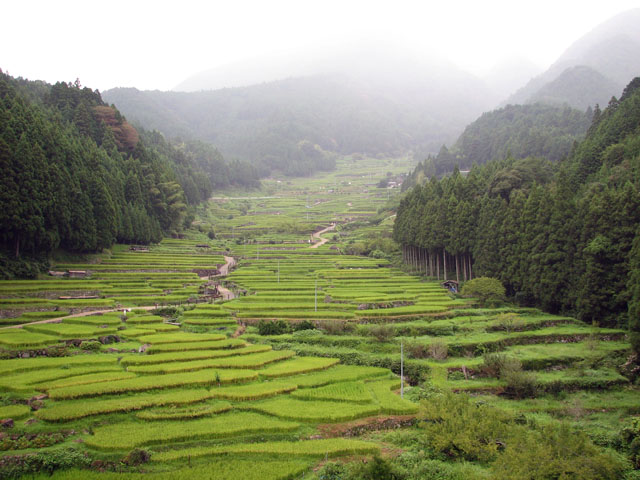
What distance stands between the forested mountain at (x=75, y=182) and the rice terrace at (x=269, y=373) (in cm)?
414

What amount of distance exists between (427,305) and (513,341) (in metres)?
9.69

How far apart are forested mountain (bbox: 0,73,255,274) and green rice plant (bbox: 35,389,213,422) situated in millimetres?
25022

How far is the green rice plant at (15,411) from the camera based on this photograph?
714 inches

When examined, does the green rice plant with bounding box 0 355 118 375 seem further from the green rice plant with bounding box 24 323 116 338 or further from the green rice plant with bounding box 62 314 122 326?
the green rice plant with bounding box 62 314 122 326

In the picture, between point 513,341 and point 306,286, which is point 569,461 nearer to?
point 513,341

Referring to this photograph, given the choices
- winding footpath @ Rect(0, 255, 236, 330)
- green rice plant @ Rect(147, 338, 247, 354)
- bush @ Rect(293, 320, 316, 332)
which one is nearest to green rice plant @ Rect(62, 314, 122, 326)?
→ winding footpath @ Rect(0, 255, 236, 330)

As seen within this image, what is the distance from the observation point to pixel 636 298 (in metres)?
26.8

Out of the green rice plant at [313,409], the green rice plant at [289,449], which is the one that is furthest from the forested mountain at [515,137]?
the green rice plant at [289,449]

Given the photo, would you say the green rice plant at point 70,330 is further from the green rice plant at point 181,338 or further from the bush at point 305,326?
the bush at point 305,326

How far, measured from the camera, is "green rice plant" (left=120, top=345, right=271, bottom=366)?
26.2 meters

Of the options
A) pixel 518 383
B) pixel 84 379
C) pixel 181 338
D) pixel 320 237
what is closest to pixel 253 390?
pixel 84 379

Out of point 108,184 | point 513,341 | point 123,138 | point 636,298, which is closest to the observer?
point 636,298

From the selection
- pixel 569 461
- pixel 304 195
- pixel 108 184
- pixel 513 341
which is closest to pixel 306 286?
pixel 513 341

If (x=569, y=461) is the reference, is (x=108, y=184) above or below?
above
